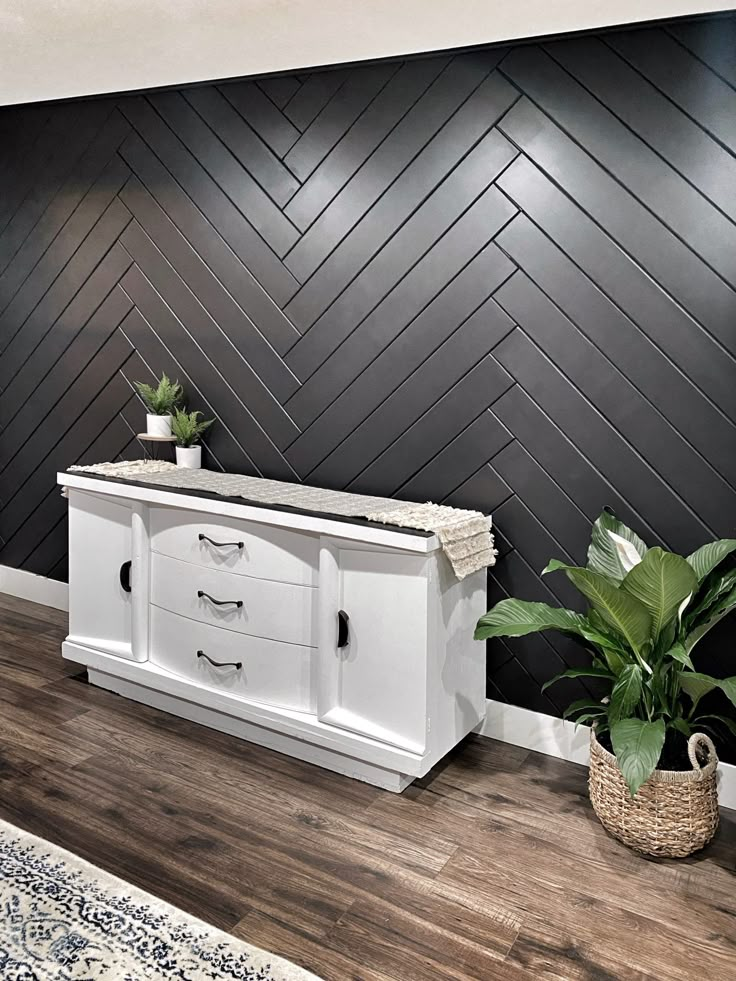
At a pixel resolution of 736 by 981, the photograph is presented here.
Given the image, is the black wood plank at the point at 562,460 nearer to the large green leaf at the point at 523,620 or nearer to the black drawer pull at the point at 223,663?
the large green leaf at the point at 523,620

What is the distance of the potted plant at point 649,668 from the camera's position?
6.56 feet

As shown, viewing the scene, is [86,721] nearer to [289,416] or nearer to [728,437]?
[289,416]

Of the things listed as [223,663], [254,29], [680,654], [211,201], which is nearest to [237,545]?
[223,663]


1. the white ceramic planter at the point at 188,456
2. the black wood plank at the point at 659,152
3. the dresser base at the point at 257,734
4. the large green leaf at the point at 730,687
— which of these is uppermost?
the black wood plank at the point at 659,152

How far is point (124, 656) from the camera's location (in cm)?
299

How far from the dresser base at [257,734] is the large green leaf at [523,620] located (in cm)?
58

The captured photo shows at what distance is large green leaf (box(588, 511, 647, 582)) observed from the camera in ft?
7.20

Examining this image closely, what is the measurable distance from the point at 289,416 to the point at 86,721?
136 cm

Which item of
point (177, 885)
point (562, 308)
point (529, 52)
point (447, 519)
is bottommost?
point (177, 885)

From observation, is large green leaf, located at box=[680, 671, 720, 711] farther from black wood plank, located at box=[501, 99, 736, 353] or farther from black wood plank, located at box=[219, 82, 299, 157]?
black wood plank, located at box=[219, 82, 299, 157]

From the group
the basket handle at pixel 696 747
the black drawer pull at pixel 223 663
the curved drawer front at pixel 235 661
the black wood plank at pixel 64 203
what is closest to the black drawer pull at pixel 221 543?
the curved drawer front at pixel 235 661

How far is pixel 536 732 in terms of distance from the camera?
2680 mm

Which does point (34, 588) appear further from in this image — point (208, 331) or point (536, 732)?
point (536, 732)

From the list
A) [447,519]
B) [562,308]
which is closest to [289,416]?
[447,519]
